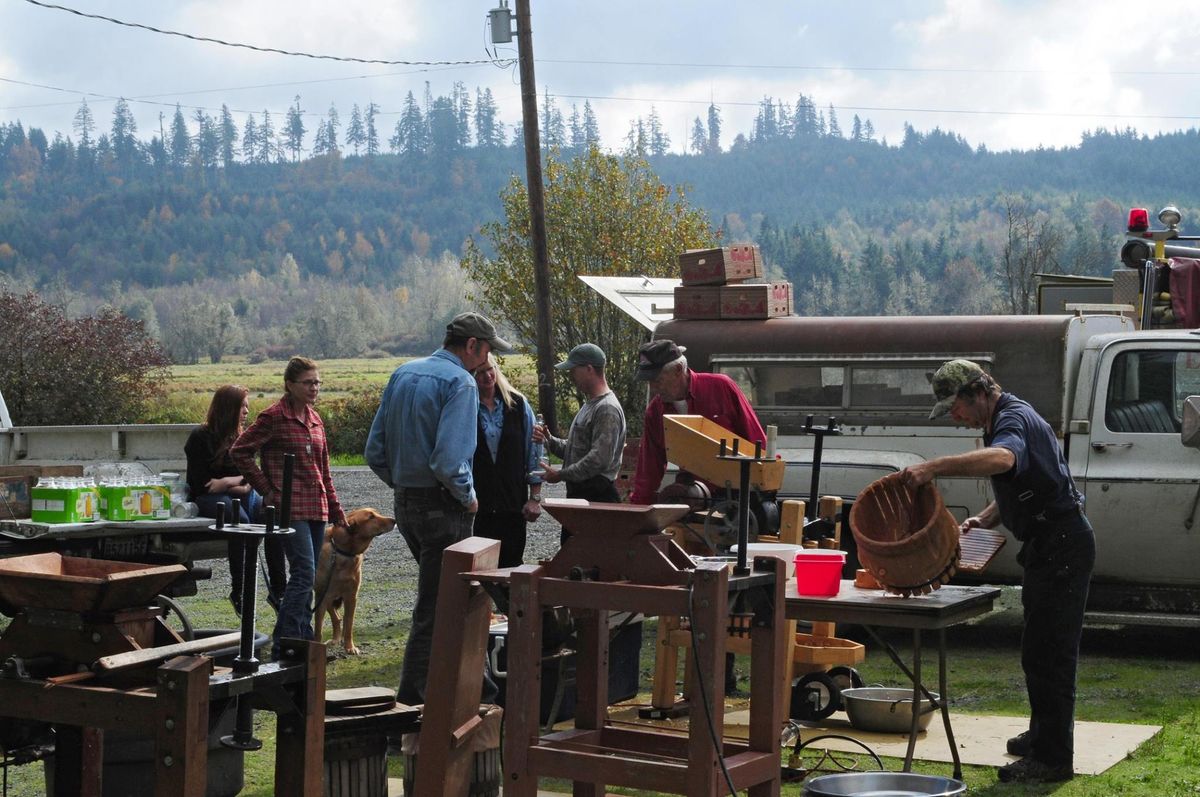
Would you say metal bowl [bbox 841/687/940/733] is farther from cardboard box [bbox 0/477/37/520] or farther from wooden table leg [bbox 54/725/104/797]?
cardboard box [bbox 0/477/37/520]

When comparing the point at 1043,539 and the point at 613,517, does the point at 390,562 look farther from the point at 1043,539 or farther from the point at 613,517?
the point at 613,517

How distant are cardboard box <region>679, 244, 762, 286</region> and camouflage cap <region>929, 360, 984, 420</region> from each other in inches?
161

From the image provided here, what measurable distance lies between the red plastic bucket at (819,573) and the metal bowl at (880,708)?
4.76 feet

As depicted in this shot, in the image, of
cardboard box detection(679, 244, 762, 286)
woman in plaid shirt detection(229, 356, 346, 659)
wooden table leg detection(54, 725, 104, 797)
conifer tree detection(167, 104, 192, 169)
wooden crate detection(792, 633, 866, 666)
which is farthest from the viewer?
conifer tree detection(167, 104, 192, 169)

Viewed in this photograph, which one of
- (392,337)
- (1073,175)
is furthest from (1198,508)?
(1073,175)

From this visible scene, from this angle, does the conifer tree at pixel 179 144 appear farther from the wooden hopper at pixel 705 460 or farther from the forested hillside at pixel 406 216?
the wooden hopper at pixel 705 460

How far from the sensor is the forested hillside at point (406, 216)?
11356 centimetres

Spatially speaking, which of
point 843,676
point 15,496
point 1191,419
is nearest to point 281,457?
point 15,496

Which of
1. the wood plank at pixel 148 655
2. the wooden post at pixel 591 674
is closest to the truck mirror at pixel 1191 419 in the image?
the wooden post at pixel 591 674

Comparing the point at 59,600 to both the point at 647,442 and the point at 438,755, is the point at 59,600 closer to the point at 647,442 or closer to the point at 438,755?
the point at 438,755

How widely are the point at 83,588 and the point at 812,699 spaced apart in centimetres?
426

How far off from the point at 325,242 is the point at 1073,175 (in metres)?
81.5

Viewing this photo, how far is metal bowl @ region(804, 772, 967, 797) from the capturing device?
5188mm

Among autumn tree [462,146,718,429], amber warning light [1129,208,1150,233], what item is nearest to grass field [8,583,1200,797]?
amber warning light [1129,208,1150,233]
